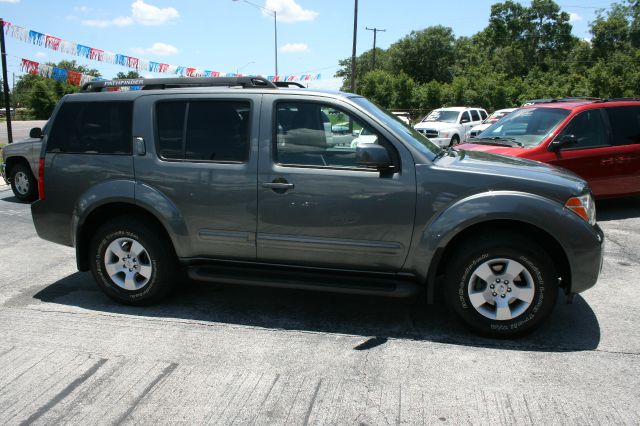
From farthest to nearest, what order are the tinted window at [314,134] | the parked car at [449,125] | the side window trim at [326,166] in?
the parked car at [449,125], the tinted window at [314,134], the side window trim at [326,166]

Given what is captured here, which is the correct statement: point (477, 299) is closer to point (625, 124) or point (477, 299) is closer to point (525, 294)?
point (525, 294)

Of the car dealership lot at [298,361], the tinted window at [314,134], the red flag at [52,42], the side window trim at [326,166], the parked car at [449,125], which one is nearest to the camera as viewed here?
the car dealership lot at [298,361]

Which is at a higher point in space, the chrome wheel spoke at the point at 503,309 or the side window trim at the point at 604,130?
the side window trim at the point at 604,130

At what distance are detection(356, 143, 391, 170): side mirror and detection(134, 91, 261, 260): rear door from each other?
0.86 meters

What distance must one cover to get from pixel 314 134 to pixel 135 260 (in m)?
1.86

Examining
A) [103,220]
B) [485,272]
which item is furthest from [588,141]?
[103,220]

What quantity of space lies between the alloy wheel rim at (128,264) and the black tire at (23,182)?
649 centimetres

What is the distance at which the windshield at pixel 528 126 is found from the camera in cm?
799

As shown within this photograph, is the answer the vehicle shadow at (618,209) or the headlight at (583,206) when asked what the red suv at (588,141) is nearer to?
the vehicle shadow at (618,209)

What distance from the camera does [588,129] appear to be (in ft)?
26.5

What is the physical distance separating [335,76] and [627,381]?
90874mm

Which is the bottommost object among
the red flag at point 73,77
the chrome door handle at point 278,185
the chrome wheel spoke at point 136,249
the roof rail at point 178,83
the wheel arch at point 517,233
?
the chrome wheel spoke at point 136,249

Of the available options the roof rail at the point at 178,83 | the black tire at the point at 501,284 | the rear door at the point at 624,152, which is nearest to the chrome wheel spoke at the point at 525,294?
the black tire at the point at 501,284

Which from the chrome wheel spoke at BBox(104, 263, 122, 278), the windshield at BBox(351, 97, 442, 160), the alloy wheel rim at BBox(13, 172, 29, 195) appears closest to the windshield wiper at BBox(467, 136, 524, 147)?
the windshield at BBox(351, 97, 442, 160)
